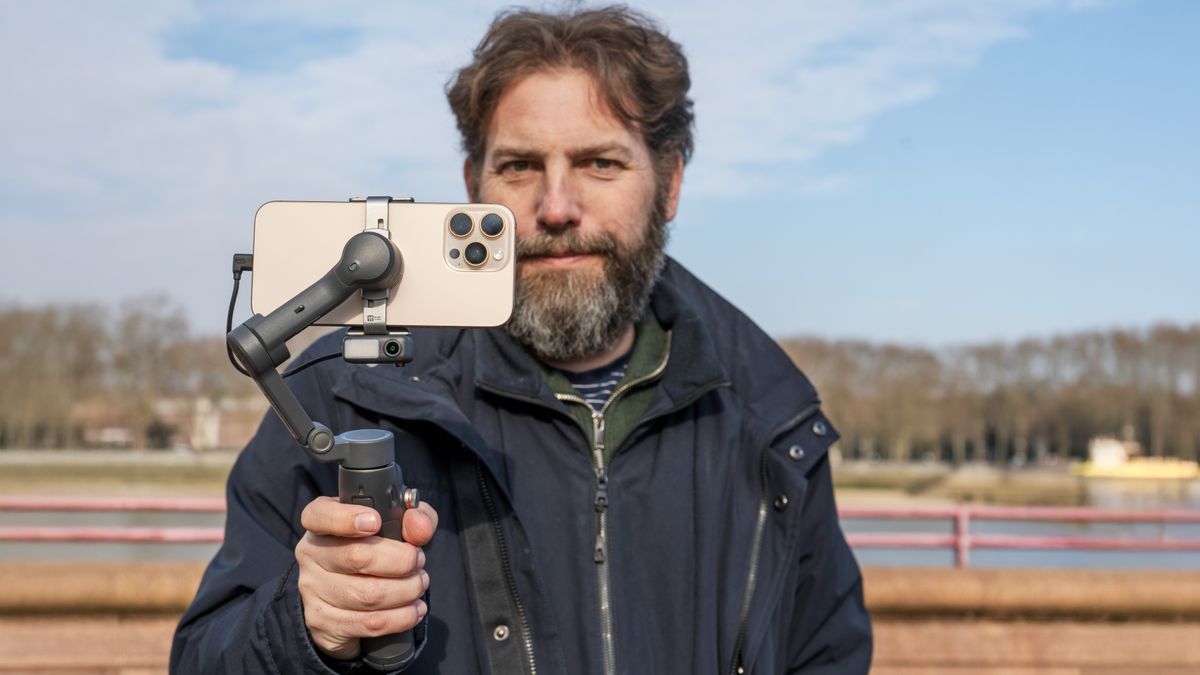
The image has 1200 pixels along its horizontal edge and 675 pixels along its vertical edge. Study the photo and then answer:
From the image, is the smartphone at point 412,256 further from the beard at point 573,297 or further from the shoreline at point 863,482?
the shoreline at point 863,482

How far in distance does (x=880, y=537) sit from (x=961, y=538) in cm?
43

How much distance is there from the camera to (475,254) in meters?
1.43

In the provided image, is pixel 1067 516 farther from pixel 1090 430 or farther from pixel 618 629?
pixel 1090 430

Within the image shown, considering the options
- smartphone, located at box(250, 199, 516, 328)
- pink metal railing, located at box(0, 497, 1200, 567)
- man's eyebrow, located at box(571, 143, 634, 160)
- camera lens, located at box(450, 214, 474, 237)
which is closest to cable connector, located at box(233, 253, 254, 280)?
smartphone, located at box(250, 199, 516, 328)

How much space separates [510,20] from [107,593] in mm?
2712

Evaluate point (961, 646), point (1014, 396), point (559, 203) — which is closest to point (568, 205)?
point (559, 203)

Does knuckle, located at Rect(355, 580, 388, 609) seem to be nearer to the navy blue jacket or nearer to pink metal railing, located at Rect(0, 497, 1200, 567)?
the navy blue jacket

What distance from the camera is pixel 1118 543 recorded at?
5875mm

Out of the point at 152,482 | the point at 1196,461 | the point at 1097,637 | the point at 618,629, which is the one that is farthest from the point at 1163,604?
the point at 1196,461

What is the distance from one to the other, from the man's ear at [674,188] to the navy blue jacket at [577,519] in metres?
0.25

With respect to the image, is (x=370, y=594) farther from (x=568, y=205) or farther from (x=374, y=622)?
(x=568, y=205)

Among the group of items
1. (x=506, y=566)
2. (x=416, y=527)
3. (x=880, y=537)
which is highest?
(x=416, y=527)

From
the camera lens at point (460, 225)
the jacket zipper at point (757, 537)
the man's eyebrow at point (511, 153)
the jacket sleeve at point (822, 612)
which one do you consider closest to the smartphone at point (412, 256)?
the camera lens at point (460, 225)

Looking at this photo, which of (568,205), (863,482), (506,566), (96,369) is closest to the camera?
(506,566)
